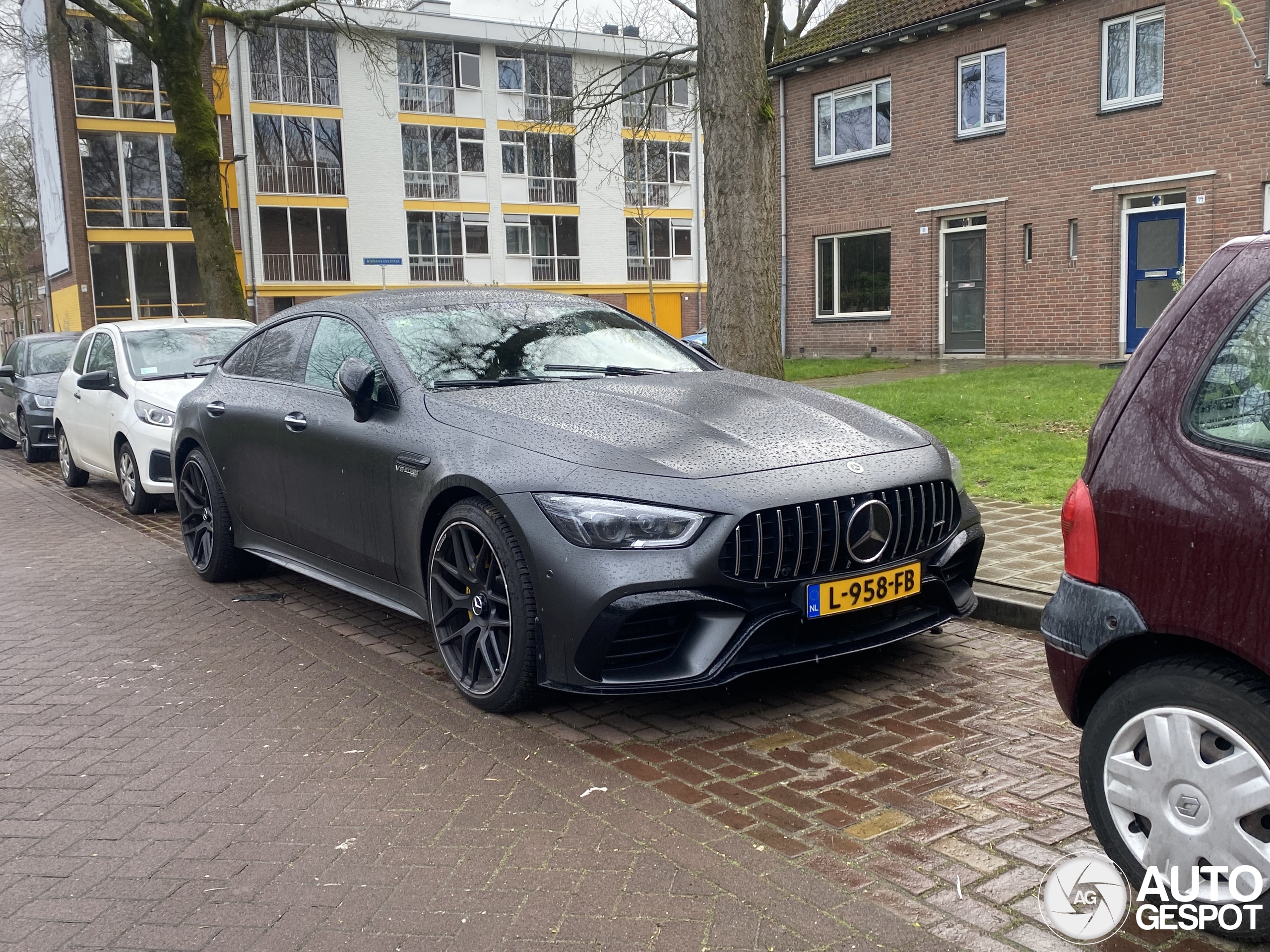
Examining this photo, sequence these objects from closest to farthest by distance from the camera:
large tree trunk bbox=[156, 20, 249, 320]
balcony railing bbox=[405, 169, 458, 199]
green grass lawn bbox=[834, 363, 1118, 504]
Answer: green grass lawn bbox=[834, 363, 1118, 504], large tree trunk bbox=[156, 20, 249, 320], balcony railing bbox=[405, 169, 458, 199]

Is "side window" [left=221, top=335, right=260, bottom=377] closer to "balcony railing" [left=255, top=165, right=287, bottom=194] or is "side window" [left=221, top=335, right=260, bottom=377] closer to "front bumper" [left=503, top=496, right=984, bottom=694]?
"front bumper" [left=503, top=496, right=984, bottom=694]

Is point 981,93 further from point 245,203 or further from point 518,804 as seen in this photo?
point 245,203

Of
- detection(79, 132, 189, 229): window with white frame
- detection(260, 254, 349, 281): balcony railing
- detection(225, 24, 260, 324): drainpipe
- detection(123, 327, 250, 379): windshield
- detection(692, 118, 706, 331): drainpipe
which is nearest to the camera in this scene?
detection(123, 327, 250, 379): windshield

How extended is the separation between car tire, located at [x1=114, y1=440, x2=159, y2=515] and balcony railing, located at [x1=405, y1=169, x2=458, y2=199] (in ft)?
111

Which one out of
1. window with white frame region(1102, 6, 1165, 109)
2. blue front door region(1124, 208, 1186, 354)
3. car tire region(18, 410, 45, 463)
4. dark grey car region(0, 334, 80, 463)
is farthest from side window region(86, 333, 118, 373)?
window with white frame region(1102, 6, 1165, 109)

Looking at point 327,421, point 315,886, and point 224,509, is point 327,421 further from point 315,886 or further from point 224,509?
point 315,886

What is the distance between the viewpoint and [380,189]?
41.9m

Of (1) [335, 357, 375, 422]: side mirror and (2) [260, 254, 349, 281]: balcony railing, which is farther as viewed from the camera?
(2) [260, 254, 349, 281]: balcony railing

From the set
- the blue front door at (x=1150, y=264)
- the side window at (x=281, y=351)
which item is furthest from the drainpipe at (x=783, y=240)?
the side window at (x=281, y=351)

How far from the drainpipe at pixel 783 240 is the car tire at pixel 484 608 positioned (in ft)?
68.4

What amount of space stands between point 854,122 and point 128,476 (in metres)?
17.6

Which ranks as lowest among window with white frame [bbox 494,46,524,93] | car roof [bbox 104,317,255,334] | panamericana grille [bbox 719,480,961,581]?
panamericana grille [bbox 719,480,961,581]

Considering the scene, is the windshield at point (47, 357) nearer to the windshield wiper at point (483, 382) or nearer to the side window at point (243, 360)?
the side window at point (243, 360)

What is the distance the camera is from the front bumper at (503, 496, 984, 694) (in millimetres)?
4098
